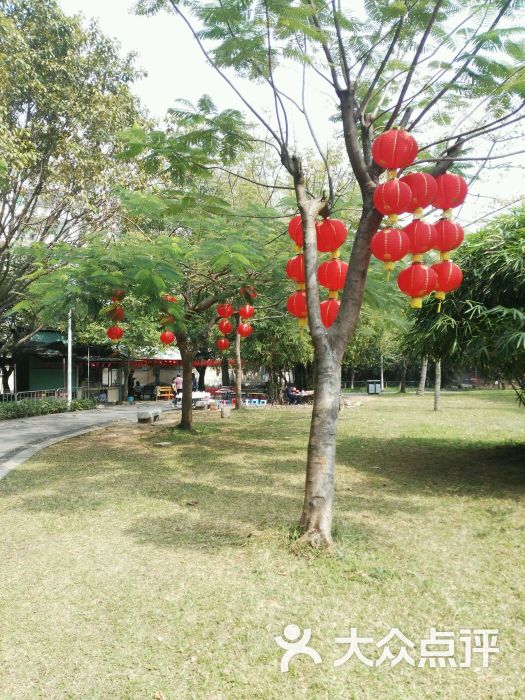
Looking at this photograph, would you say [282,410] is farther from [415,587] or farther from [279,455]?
[415,587]

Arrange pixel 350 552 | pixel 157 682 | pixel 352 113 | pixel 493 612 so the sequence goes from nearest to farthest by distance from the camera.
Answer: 1. pixel 157 682
2. pixel 493 612
3. pixel 350 552
4. pixel 352 113

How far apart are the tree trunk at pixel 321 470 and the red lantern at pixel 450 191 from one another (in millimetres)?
1947

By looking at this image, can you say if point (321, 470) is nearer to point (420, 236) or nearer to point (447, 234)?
point (420, 236)

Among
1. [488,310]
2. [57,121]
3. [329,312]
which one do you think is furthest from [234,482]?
[57,121]

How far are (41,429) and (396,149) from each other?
13.8 meters

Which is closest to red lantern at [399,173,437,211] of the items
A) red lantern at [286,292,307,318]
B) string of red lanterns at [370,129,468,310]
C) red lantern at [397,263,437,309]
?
string of red lanterns at [370,129,468,310]

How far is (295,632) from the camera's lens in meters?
3.45

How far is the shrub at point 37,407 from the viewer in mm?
17656

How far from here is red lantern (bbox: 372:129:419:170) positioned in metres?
4.37

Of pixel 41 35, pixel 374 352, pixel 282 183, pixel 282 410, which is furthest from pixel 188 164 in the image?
pixel 374 352

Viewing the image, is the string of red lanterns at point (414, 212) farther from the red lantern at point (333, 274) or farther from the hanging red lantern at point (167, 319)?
the hanging red lantern at point (167, 319)

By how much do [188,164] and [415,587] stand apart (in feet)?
16.9

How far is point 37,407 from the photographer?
1903 cm

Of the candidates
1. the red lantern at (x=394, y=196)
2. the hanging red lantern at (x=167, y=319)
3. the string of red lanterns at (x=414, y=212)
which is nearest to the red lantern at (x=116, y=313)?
the hanging red lantern at (x=167, y=319)
